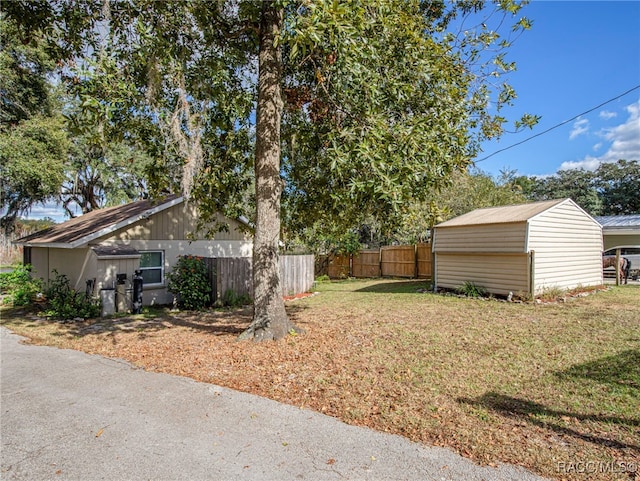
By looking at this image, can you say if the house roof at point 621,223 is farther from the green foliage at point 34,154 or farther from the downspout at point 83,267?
the green foliage at point 34,154

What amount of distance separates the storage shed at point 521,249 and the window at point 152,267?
891cm

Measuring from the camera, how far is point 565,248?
11656mm

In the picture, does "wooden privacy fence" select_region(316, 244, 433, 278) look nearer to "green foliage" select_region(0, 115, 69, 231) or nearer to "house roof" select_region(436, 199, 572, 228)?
"house roof" select_region(436, 199, 572, 228)

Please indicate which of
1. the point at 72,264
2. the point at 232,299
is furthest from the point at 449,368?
the point at 72,264

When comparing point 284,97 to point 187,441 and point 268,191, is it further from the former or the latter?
point 187,441

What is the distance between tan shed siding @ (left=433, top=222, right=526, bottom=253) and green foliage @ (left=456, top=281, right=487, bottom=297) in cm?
106

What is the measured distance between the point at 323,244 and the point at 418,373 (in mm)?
14180

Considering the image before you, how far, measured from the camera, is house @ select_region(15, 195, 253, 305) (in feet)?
31.1

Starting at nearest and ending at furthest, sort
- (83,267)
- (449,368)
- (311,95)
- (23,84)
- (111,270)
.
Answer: (449,368) < (311,95) < (111,270) < (83,267) < (23,84)

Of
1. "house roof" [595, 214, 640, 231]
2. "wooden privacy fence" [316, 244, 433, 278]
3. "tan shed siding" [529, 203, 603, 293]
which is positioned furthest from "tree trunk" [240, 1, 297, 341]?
"house roof" [595, 214, 640, 231]

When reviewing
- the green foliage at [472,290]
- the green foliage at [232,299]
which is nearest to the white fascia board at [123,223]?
the green foliage at [232,299]

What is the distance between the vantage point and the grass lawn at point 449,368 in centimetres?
308

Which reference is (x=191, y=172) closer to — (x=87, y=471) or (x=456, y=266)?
(x=87, y=471)

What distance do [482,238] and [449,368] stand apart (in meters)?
7.55
